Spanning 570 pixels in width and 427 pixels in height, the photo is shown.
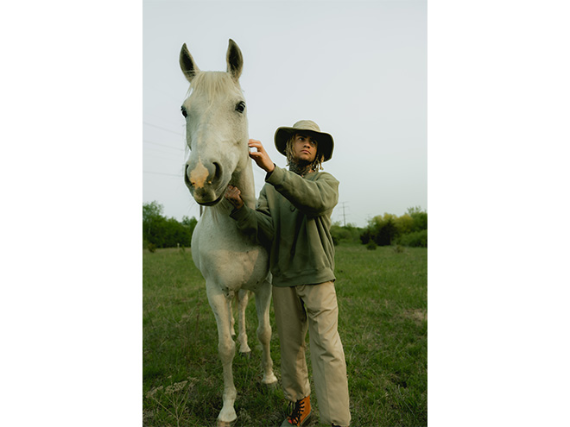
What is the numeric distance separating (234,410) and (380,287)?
4.69 metres

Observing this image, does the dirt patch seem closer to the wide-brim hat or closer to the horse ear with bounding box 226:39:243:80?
the wide-brim hat

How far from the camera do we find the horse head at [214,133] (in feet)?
4.92

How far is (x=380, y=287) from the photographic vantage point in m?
6.43

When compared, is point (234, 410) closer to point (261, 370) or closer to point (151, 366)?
point (261, 370)

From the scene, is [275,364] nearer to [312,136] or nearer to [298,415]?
[298,415]

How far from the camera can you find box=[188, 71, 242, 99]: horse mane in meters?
1.77

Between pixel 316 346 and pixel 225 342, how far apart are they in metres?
0.86

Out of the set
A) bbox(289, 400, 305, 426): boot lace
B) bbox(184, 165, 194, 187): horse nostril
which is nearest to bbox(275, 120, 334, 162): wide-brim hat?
bbox(184, 165, 194, 187): horse nostril

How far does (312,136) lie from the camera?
7.77ft

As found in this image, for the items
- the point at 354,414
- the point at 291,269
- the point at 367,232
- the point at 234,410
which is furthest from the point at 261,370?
the point at 367,232

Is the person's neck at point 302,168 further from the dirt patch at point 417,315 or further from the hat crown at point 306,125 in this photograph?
the dirt patch at point 417,315

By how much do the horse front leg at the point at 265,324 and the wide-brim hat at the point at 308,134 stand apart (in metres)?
1.27

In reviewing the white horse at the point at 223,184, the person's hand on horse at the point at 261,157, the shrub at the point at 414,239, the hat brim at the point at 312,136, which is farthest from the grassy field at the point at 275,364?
the shrub at the point at 414,239

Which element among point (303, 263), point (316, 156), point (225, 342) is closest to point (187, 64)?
point (316, 156)
